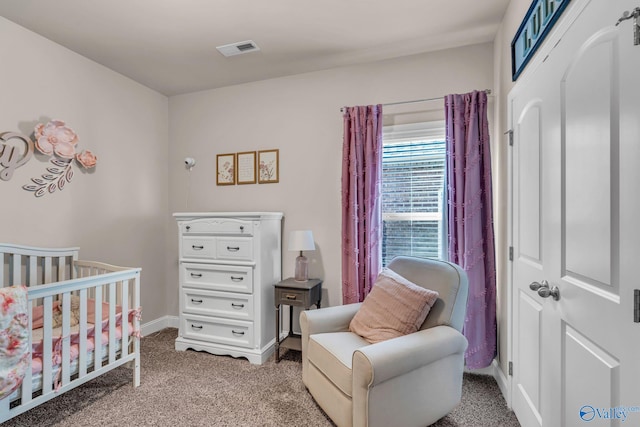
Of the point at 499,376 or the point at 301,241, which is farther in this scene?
the point at 301,241

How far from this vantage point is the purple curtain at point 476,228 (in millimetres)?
2336

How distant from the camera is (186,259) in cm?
290

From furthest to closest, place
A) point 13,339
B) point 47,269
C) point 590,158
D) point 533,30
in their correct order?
point 47,269
point 533,30
point 13,339
point 590,158

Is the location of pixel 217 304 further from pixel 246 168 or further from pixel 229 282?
pixel 246 168

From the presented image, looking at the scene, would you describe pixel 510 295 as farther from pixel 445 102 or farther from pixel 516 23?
pixel 516 23

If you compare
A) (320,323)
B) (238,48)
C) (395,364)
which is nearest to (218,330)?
(320,323)

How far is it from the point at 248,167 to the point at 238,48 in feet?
3.63

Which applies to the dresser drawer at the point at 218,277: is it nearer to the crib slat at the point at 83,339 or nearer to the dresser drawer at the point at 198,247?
the dresser drawer at the point at 198,247

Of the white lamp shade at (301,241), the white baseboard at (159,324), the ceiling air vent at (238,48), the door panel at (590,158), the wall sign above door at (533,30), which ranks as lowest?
the white baseboard at (159,324)

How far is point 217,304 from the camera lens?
2811 mm

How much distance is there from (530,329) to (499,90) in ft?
5.48

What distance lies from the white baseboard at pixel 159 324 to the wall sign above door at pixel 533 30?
150 inches

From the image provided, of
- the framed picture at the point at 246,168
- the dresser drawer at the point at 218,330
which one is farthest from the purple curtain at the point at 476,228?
the framed picture at the point at 246,168

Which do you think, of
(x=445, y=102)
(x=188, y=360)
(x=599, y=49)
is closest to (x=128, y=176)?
(x=188, y=360)
